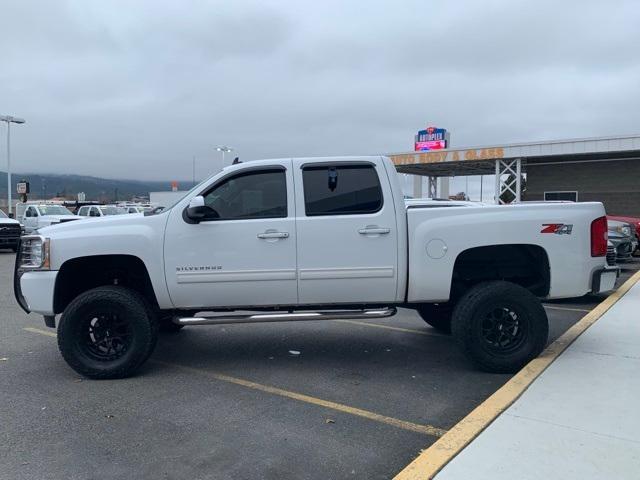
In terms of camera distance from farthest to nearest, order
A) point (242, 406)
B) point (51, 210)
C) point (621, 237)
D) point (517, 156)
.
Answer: point (51, 210) → point (517, 156) → point (621, 237) → point (242, 406)

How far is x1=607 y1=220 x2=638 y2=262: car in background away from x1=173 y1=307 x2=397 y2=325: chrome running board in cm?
932

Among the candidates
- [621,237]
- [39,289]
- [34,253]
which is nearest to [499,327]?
[39,289]

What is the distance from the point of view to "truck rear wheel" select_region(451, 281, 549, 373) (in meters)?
5.46

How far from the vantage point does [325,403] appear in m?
4.82

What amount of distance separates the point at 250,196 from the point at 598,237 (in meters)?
3.49

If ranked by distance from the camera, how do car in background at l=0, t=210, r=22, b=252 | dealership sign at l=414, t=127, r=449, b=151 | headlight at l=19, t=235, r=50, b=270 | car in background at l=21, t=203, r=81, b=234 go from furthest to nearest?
1. dealership sign at l=414, t=127, r=449, b=151
2. car in background at l=21, t=203, r=81, b=234
3. car in background at l=0, t=210, r=22, b=252
4. headlight at l=19, t=235, r=50, b=270

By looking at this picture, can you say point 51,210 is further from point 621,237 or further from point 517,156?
point 621,237

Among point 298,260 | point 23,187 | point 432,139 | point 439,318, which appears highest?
point 432,139

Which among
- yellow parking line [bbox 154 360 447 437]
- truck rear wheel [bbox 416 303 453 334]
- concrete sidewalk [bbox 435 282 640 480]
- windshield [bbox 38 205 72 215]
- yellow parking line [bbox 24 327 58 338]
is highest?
windshield [bbox 38 205 72 215]

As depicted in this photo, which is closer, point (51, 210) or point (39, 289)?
point (39, 289)

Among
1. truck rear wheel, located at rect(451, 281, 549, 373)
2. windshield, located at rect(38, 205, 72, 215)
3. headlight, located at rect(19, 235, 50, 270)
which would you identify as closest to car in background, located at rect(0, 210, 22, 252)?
windshield, located at rect(38, 205, 72, 215)

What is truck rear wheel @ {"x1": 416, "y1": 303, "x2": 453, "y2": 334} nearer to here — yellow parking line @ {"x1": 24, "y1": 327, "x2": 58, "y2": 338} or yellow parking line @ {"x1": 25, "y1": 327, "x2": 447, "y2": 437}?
yellow parking line @ {"x1": 25, "y1": 327, "x2": 447, "y2": 437}

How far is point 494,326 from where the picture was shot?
5.58m

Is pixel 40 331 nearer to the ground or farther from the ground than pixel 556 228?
nearer to the ground
